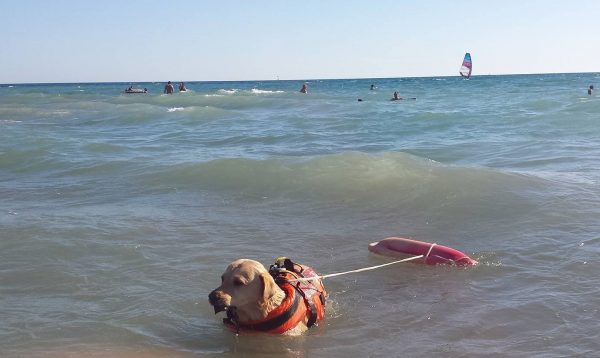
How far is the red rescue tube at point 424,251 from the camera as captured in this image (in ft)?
21.3

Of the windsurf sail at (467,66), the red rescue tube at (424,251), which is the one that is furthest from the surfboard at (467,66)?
the red rescue tube at (424,251)

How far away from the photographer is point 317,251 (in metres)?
7.21

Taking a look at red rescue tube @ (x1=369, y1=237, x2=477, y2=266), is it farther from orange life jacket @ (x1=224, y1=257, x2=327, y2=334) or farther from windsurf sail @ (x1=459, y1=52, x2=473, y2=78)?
windsurf sail @ (x1=459, y1=52, x2=473, y2=78)

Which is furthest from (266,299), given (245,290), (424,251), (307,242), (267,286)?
(307,242)

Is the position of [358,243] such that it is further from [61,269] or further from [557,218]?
[61,269]

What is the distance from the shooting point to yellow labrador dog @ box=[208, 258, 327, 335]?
436cm

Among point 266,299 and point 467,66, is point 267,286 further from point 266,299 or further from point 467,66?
point 467,66

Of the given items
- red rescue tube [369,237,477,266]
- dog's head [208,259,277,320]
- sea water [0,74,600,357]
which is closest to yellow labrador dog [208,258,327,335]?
dog's head [208,259,277,320]

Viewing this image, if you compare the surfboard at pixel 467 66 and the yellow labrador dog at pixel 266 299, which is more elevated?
the surfboard at pixel 467 66

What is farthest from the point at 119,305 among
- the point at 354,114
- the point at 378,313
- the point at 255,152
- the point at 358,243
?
the point at 354,114

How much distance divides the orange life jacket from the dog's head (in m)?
0.09

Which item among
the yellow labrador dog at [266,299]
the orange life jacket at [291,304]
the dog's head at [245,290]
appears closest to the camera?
the dog's head at [245,290]

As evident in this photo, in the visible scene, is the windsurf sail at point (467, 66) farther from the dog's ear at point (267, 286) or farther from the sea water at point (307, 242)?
the dog's ear at point (267, 286)

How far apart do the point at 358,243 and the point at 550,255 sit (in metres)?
2.06
